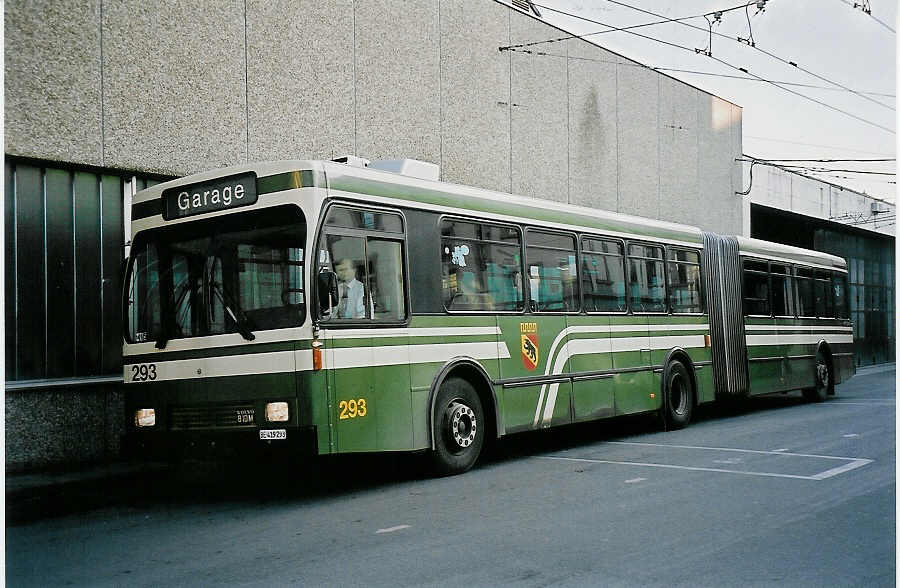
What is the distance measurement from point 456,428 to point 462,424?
12 cm

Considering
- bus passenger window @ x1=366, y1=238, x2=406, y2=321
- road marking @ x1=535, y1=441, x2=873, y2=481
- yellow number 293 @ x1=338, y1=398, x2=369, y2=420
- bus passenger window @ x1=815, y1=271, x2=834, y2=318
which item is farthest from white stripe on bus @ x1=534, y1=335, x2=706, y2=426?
bus passenger window @ x1=815, y1=271, x2=834, y2=318

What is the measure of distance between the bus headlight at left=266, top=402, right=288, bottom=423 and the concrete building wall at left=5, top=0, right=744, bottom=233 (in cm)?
483

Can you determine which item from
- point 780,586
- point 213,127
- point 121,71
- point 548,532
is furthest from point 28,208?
point 780,586

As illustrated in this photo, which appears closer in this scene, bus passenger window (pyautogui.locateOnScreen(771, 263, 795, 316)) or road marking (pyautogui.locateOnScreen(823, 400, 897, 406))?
bus passenger window (pyautogui.locateOnScreen(771, 263, 795, 316))

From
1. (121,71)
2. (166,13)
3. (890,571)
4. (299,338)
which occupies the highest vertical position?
(166,13)

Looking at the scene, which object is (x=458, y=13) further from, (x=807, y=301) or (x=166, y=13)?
(x=807, y=301)

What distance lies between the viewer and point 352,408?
8.56 meters

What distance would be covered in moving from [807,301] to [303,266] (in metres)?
13.6

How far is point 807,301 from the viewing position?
18797 mm

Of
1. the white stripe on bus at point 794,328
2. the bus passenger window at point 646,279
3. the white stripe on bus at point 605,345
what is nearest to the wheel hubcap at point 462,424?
the white stripe on bus at point 605,345

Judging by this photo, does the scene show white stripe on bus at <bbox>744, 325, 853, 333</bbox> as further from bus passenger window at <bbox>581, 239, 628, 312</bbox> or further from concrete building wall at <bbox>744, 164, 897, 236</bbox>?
concrete building wall at <bbox>744, 164, 897, 236</bbox>

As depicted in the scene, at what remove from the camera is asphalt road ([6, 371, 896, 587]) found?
588 centimetres

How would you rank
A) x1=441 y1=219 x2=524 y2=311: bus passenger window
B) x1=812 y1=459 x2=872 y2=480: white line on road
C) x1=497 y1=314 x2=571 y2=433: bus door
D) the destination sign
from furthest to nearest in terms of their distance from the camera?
x1=497 y1=314 x2=571 y2=433: bus door → x1=441 y1=219 x2=524 y2=311: bus passenger window → x1=812 y1=459 x2=872 y2=480: white line on road → the destination sign

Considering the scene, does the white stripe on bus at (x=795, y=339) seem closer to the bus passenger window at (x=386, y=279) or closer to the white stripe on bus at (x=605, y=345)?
the white stripe on bus at (x=605, y=345)
